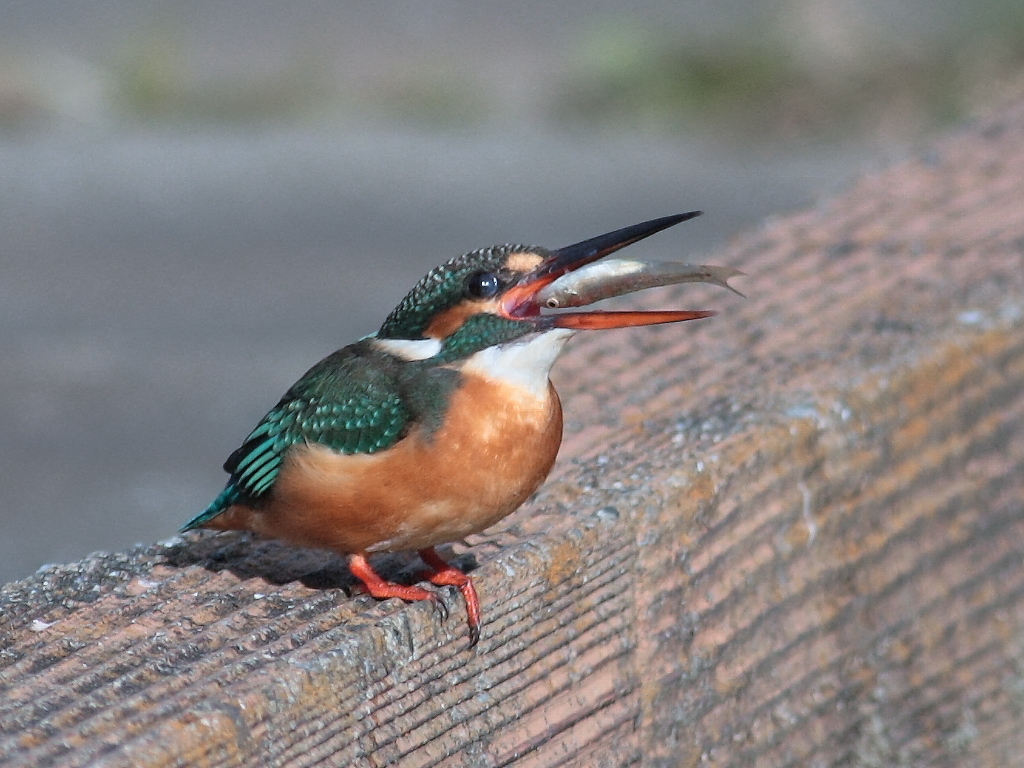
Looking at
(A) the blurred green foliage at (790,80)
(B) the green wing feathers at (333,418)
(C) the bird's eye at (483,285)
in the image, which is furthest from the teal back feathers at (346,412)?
(A) the blurred green foliage at (790,80)

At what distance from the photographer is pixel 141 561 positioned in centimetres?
286

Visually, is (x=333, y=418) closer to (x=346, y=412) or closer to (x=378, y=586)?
(x=346, y=412)

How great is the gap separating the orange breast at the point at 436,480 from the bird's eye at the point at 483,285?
15 cm

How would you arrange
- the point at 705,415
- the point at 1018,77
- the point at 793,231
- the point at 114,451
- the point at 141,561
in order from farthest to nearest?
the point at 1018,77 → the point at 114,451 → the point at 793,231 → the point at 705,415 → the point at 141,561

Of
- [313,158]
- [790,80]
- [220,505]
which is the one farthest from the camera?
[790,80]

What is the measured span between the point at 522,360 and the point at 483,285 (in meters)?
0.15

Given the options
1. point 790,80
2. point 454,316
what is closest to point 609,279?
point 454,316

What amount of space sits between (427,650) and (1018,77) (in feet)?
31.1

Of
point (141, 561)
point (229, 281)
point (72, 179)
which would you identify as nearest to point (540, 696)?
point (141, 561)

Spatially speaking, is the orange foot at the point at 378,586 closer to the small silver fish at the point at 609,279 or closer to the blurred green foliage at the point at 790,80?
the small silver fish at the point at 609,279

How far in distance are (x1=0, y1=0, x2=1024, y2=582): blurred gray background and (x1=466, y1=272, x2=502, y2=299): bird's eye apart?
3456mm

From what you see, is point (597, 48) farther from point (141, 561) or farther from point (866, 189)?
point (141, 561)

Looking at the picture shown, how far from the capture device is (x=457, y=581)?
2629 mm

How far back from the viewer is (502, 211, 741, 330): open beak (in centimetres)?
267
